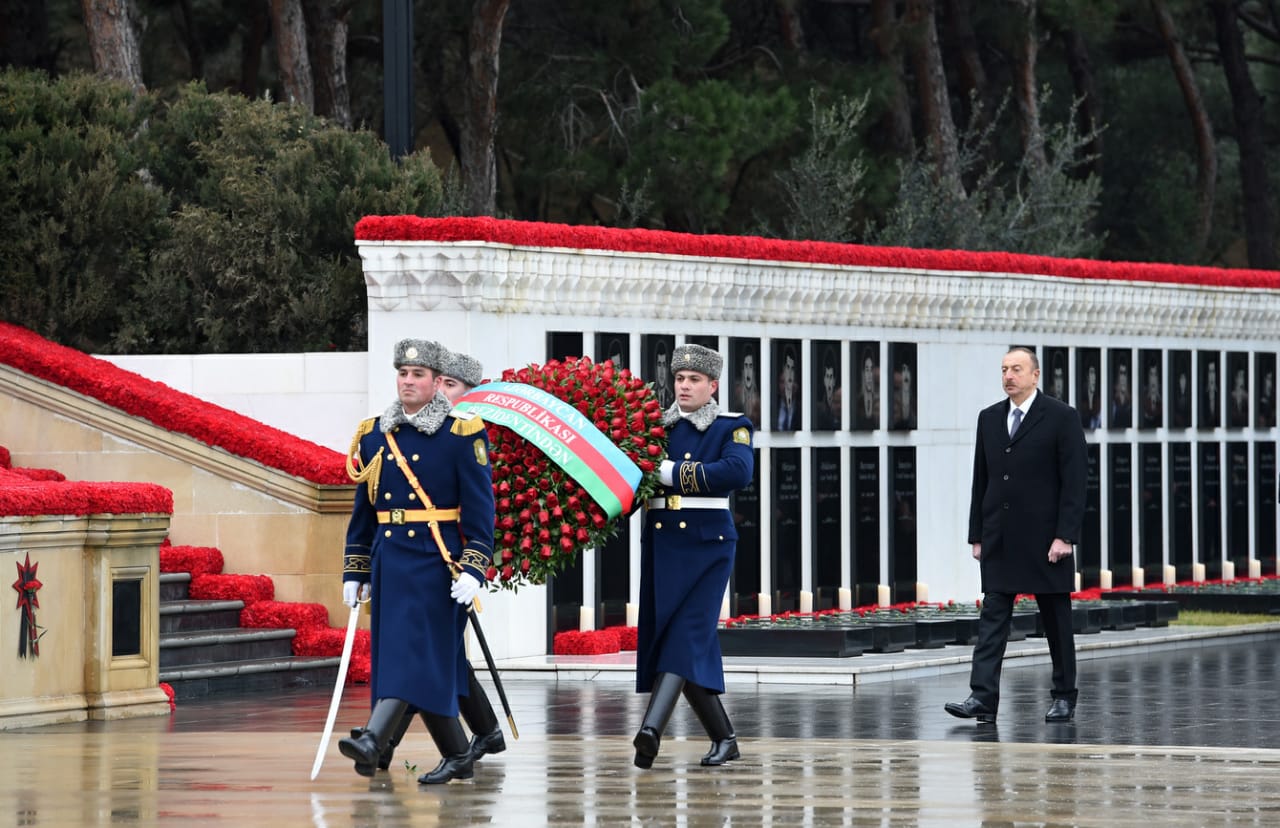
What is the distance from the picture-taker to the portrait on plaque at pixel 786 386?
19797 millimetres

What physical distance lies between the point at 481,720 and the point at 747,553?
7.91m

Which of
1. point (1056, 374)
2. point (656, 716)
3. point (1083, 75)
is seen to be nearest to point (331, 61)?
point (1056, 374)

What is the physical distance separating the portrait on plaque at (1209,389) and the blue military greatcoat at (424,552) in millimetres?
15235

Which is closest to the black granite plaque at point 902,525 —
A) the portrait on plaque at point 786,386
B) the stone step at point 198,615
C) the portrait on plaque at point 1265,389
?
the portrait on plaque at point 786,386

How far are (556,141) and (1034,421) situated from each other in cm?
1938

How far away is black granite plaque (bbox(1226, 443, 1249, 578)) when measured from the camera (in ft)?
83.4

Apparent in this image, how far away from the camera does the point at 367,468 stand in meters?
11.1

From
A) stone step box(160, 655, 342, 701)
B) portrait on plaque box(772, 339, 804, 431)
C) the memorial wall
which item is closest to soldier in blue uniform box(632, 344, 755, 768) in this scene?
stone step box(160, 655, 342, 701)

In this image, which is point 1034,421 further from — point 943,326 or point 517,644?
point 943,326

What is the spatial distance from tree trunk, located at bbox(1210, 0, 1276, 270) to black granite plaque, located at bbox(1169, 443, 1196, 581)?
51.1 feet

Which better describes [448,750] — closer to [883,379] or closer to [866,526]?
[866,526]

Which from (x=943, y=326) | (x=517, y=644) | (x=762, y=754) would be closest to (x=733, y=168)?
(x=943, y=326)

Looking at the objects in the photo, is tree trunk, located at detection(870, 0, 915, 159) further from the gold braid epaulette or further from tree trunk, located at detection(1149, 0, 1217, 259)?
the gold braid epaulette

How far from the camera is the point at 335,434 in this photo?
18016mm
